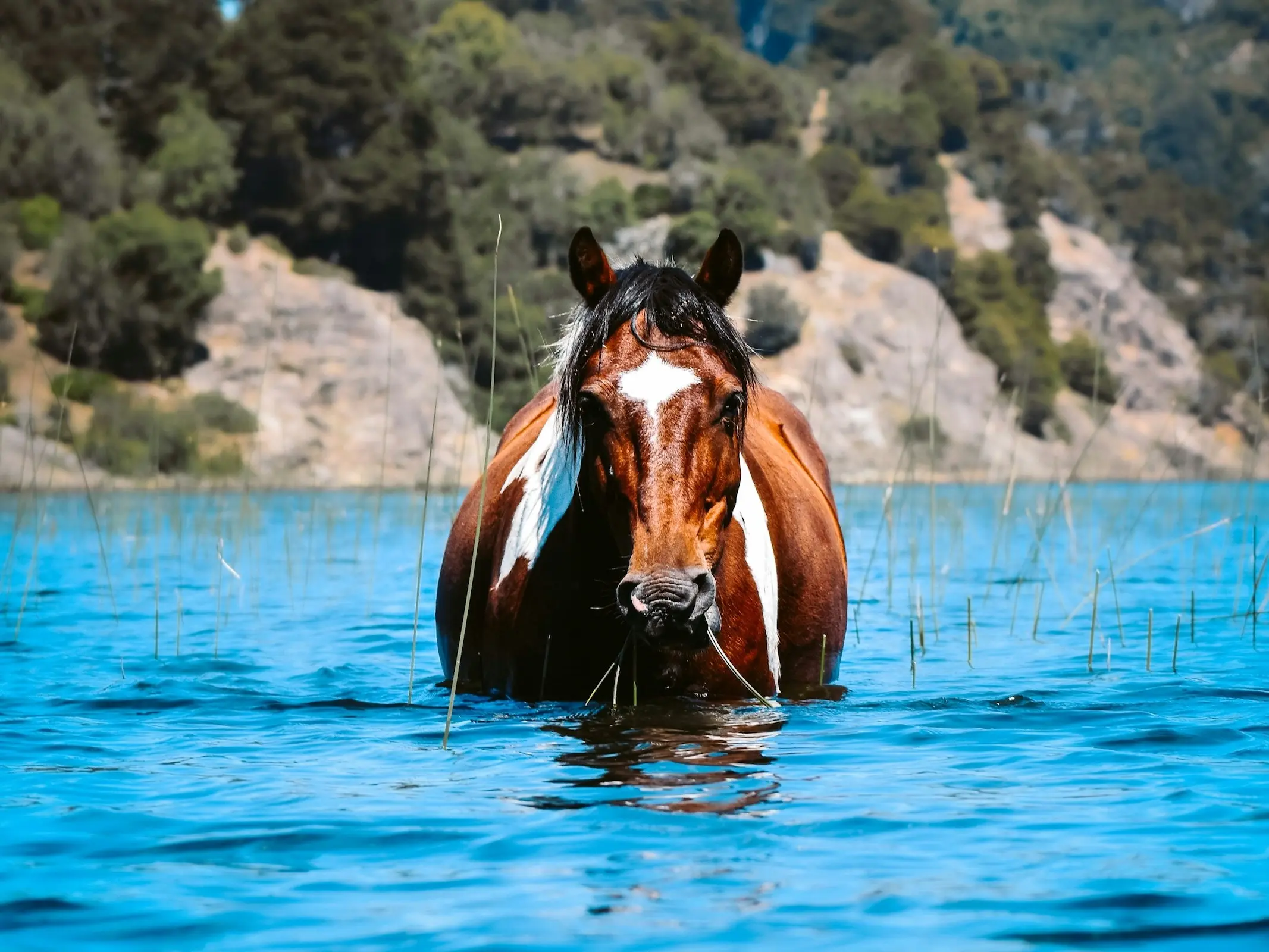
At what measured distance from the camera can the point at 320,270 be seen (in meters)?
49.0

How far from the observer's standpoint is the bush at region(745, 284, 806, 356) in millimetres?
55256

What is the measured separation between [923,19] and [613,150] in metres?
52.8

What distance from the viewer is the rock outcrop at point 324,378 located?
41.8 metres

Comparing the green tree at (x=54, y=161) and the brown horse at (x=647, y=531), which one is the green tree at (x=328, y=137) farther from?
the brown horse at (x=647, y=531)

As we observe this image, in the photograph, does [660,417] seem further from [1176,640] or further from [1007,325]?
[1007,325]

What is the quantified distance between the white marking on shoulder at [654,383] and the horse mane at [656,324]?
15 cm

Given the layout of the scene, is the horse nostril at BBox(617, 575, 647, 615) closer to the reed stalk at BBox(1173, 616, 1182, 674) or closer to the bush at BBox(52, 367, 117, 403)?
the reed stalk at BBox(1173, 616, 1182, 674)

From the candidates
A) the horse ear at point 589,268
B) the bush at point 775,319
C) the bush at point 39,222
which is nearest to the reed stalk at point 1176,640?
the horse ear at point 589,268

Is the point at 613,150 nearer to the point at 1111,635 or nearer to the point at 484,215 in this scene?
the point at 484,215

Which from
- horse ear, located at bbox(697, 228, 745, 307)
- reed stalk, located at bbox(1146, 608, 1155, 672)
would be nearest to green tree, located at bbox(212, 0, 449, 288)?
reed stalk, located at bbox(1146, 608, 1155, 672)

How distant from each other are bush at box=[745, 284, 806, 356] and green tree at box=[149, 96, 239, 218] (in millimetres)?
18372

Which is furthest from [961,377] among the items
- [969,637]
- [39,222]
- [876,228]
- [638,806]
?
[638,806]

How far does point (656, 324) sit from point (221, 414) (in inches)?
1464

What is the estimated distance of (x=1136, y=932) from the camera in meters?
3.35
